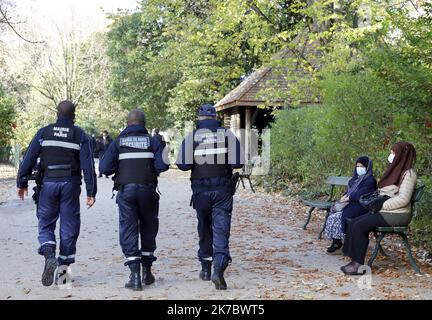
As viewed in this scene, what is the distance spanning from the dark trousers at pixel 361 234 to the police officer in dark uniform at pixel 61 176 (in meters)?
3.09

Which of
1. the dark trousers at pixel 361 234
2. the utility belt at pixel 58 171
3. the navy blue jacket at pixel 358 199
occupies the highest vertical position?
the utility belt at pixel 58 171

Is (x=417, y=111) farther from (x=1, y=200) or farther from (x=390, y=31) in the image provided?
(x=1, y=200)

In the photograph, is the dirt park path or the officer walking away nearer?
the dirt park path

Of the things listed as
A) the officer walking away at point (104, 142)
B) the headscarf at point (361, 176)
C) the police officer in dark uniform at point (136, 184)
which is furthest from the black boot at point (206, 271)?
the officer walking away at point (104, 142)

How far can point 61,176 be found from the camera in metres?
6.43

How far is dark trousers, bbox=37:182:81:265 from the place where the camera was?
6.43 m

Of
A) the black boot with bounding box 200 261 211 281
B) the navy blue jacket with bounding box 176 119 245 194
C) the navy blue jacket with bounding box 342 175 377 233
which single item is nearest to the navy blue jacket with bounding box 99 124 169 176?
the navy blue jacket with bounding box 176 119 245 194

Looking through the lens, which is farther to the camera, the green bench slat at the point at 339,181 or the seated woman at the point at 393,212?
the green bench slat at the point at 339,181

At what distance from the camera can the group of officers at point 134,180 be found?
246 inches

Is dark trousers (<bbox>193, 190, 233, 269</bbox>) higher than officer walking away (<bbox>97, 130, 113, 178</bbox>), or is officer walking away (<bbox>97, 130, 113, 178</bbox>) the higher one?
officer walking away (<bbox>97, 130, 113, 178</bbox>)

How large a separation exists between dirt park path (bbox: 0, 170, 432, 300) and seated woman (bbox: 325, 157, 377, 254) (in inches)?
11.8

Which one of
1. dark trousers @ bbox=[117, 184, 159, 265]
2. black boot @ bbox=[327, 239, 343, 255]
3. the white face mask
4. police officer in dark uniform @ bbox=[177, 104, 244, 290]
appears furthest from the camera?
black boot @ bbox=[327, 239, 343, 255]

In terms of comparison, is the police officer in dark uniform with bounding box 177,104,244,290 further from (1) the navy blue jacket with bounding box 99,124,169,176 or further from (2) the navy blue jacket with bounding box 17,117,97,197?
(2) the navy blue jacket with bounding box 17,117,97,197

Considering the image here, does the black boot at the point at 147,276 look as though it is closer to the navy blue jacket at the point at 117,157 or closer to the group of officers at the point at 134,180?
the group of officers at the point at 134,180
